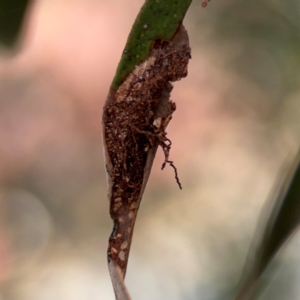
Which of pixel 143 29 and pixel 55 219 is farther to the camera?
pixel 55 219

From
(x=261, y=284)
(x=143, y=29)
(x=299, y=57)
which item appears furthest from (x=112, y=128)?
(x=299, y=57)

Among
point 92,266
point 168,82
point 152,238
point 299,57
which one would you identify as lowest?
point 92,266

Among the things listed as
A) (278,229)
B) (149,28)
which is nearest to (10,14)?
(149,28)

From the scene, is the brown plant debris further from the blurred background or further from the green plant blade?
the blurred background

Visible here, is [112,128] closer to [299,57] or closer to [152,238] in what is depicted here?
[152,238]

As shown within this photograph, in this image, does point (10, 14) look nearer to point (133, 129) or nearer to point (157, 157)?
point (133, 129)

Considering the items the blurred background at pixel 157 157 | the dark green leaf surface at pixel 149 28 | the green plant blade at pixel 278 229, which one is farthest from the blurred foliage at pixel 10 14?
the green plant blade at pixel 278 229
